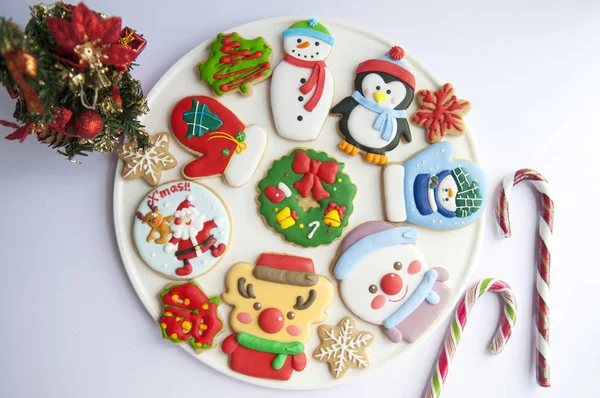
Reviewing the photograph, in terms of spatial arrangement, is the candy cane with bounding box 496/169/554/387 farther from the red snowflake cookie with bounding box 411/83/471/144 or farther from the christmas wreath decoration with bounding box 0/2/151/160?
the christmas wreath decoration with bounding box 0/2/151/160

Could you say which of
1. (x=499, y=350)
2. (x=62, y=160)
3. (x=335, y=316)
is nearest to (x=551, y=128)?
(x=499, y=350)

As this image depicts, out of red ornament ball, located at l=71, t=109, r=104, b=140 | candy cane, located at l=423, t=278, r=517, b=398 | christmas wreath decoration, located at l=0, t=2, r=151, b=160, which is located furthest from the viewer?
candy cane, located at l=423, t=278, r=517, b=398

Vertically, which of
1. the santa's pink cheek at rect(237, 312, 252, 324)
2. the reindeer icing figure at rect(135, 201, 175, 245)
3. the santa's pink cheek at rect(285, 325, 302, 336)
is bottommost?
the santa's pink cheek at rect(237, 312, 252, 324)

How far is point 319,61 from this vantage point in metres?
1.39

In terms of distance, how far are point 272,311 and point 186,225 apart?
0.34 m

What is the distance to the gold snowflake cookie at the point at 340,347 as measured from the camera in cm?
138

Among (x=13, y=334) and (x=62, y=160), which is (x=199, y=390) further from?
(x=62, y=160)

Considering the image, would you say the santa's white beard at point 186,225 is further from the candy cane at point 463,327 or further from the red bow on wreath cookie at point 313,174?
the candy cane at point 463,327

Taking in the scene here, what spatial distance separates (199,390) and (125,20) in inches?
44.3

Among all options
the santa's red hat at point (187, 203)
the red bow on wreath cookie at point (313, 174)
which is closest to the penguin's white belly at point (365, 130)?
the red bow on wreath cookie at point (313, 174)

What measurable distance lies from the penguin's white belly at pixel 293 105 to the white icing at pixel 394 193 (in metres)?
0.24

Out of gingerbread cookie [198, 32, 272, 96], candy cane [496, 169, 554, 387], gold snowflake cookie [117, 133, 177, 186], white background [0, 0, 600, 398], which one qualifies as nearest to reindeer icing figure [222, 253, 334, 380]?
white background [0, 0, 600, 398]

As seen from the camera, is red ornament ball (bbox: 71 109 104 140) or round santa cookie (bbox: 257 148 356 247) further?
round santa cookie (bbox: 257 148 356 247)

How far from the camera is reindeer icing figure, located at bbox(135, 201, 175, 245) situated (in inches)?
52.8
